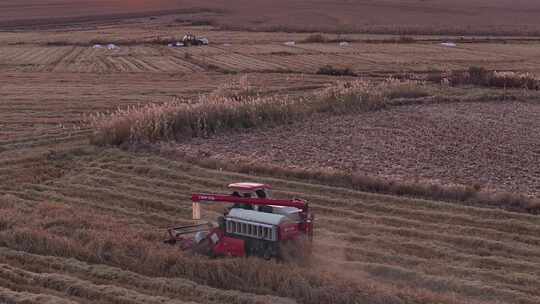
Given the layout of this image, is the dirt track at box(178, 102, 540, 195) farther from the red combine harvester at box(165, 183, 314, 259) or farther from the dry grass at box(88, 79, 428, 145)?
the red combine harvester at box(165, 183, 314, 259)

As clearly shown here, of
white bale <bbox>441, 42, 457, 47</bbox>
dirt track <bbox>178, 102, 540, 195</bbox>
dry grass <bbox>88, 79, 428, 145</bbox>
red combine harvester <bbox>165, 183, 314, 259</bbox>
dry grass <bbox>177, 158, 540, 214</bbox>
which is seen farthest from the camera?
white bale <bbox>441, 42, 457, 47</bbox>

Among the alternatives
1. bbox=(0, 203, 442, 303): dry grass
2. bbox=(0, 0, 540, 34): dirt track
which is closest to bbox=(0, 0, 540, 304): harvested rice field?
bbox=(0, 203, 442, 303): dry grass

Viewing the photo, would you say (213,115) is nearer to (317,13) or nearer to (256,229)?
(256,229)

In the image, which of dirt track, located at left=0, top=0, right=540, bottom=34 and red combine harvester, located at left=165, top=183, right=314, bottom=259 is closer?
red combine harvester, located at left=165, top=183, right=314, bottom=259

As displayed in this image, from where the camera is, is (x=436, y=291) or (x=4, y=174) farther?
(x=4, y=174)

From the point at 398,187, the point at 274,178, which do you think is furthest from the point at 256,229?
the point at 274,178

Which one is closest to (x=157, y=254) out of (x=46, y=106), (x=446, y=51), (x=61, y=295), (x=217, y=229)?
(x=217, y=229)

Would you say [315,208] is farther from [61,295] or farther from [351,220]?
[61,295]
